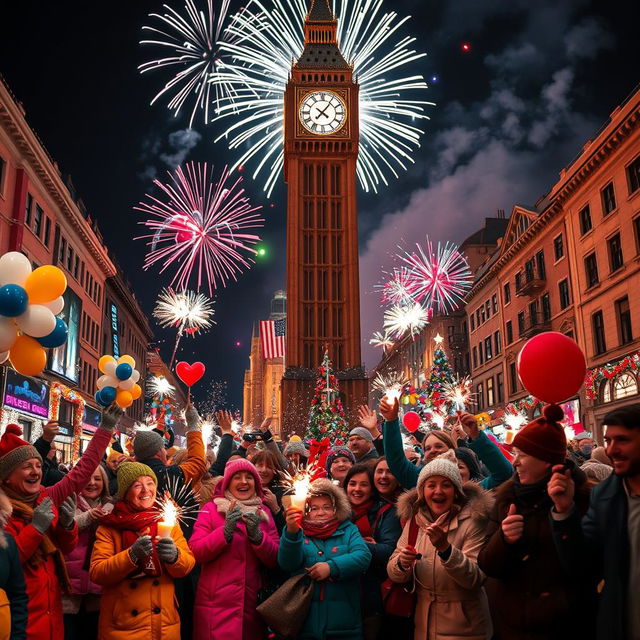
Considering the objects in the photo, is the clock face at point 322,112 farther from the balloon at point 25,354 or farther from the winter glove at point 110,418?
the winter glove at point 110,418

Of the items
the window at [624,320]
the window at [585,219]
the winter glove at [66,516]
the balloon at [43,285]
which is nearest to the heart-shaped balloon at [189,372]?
the balloon at [43,285]

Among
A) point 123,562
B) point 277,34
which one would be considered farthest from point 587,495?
point 277,34

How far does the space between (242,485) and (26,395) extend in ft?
79.9

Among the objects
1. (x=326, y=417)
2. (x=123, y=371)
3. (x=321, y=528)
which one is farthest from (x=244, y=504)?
(x=326, y=417)

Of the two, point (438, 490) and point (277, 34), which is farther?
point (277, 34)

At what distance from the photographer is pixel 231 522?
4426mm

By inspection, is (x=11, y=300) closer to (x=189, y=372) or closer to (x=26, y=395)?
(x=189, y=372)

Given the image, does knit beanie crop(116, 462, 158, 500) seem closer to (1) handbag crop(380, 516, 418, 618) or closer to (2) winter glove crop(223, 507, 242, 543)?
(2) winter glove crop(223, 507, 242, 543)

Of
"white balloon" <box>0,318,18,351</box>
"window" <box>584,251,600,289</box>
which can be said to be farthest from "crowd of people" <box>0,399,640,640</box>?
"window" <box>584,251,600,289</box>

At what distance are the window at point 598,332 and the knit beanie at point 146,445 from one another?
2715 centimetres

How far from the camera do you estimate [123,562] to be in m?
4.13

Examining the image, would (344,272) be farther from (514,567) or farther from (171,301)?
(514,567)

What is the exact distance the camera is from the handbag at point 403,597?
421 centimetres

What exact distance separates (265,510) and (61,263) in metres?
34.0
